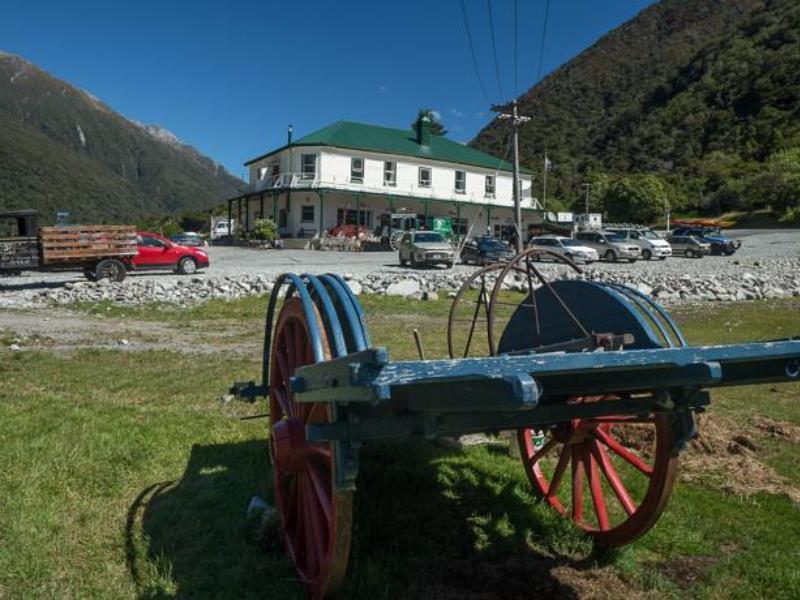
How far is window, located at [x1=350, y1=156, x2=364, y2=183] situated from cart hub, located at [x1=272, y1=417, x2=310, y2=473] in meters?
48.3

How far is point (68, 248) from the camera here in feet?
67.9

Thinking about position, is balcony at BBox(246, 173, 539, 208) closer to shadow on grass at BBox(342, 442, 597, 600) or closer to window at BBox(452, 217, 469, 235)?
window at BBox(452, 217, 469, 235)

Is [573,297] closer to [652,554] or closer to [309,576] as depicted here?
[652,554]

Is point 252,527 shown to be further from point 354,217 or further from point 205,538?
point 354,217

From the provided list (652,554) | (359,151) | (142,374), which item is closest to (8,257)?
(142,374)

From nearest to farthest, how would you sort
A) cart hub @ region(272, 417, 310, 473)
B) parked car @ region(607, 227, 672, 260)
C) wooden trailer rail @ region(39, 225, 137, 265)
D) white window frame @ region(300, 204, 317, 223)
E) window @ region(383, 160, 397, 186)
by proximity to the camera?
1. cart hub @ region(272, 417, 310, 473)
2. wooden trailer rail @ region(39, 225, 137, 265)
3. parked car @ region(607, 227, 672, 260)
4. white window frame @ region(300, 204, 317, 223)
5. window @ region(383, 160, 397, 186)

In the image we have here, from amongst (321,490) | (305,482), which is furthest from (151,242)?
(321,490)

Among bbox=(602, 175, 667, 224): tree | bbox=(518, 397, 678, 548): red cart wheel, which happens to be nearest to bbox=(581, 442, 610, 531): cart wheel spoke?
bbox=(518, 397, 678, 548): red cart wheel

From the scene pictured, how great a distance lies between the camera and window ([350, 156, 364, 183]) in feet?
165

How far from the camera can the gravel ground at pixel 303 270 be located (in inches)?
739

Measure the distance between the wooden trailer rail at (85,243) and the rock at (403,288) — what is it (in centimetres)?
879

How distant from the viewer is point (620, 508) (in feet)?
14.7

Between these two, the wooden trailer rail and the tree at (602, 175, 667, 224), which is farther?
the tree at (602, 175, 667, 224)

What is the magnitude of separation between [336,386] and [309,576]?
1.27m
